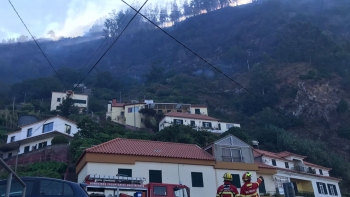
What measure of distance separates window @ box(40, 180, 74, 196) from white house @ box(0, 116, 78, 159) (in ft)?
121

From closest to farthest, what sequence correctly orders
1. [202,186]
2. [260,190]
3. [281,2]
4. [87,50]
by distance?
[202,186] < [260,190] < [281,2] < [87,50]

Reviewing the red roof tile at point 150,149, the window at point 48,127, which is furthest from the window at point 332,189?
the window at point 48,127

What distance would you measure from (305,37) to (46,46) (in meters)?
138

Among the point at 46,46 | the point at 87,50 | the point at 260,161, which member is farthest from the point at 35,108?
the point at 46,46

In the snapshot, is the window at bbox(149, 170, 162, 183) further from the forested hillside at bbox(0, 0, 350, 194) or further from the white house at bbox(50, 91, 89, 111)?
the white house at bbox(50, 91, 89, 111)

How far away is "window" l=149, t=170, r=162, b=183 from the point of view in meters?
26.4

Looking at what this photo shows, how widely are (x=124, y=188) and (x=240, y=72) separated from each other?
9794 centimetres

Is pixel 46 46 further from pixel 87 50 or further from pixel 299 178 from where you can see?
pixel 299 178

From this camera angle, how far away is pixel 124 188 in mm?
14008

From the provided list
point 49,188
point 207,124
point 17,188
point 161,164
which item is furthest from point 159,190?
point 207,124

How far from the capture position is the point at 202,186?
27.7 meters

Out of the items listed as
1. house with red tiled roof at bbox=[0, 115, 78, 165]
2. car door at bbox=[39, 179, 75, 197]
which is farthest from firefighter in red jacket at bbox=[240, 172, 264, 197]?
house with red tiled roof at bbox=[0, 115, 78, 165]

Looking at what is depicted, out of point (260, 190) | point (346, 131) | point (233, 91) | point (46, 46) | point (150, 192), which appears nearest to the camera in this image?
point (150, 192)

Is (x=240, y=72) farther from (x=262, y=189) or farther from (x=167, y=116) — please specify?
(x=262, y=189)
